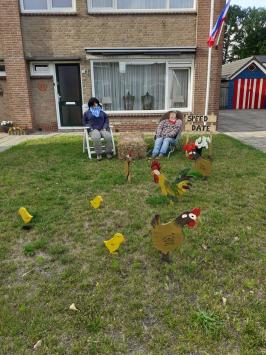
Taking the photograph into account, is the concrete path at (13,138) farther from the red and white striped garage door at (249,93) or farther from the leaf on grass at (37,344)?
the red and white striped garage door at (249,93)

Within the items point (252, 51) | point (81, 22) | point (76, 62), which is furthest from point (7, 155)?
point (252, 51)

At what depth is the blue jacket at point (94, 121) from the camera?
717 centimetres

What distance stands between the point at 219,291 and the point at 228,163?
13.7ft

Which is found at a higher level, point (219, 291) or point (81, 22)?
point (81, 22)

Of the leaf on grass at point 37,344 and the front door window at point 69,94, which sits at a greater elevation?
the front door window at point 69,94

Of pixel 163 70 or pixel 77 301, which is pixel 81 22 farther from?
pixel 77 301

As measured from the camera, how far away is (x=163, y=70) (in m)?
10.9

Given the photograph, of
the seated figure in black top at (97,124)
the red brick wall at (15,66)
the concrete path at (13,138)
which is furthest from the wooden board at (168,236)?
the red brick wall at (15,66)

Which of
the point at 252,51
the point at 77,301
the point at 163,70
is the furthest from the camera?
the point at 252,51

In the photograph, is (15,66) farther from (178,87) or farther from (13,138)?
(178,87)

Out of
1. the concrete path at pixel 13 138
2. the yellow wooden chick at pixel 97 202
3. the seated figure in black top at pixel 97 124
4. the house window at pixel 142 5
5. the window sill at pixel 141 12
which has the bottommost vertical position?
the yellow wooden chick at pixel 97 202

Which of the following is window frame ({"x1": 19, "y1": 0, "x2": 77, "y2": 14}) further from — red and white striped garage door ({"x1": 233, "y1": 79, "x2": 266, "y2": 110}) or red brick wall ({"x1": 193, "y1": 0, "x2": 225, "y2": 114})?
red and white striped garage door ({"x1": 233, "y1": 79, "x2": 266, "y2": 110})

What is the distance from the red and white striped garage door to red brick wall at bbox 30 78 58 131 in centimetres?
1648

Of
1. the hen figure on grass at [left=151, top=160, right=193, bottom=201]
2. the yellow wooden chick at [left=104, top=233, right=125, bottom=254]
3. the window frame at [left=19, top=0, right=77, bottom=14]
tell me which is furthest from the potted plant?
the yellow wooden chick at [left=104, top=233, right=125, bottom=254]
